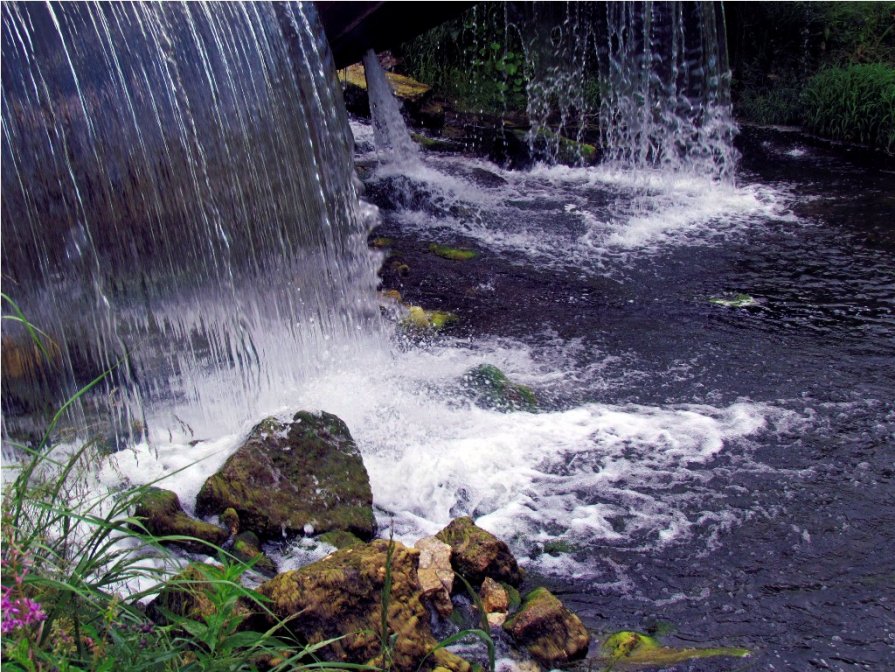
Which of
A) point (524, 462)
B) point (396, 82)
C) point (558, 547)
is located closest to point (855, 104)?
point (396, 82)

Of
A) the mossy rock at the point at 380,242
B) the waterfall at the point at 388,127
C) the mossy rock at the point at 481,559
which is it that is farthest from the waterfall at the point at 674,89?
the mossy rock at the point at 481,559

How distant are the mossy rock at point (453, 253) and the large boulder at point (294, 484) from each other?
3181 mm

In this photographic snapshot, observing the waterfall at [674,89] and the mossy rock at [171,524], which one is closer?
the mossy rock at [171,524]

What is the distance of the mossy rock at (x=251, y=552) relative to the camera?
125 inches

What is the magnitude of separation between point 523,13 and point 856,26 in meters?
4.44

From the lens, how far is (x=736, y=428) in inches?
164

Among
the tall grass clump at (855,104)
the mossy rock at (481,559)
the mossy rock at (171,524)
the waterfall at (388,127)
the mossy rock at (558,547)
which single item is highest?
the waterfall at (388,127)

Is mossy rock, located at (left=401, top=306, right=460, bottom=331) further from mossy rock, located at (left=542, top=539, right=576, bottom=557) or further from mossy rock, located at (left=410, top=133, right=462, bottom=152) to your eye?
mossy rock, located at (left=410, top=133, right=462, bottom=152)

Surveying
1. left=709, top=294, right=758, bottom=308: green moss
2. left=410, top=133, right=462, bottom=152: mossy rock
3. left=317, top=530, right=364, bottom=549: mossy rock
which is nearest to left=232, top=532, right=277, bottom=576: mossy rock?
left=317, top=530, right=364, bottom=549: mossy rock

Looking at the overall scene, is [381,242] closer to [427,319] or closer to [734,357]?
[427,319]

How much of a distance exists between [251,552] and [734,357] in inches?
121

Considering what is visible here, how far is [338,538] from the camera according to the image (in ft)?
11.1

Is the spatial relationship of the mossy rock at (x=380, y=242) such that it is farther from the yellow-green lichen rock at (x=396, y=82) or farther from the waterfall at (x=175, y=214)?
the yellow-green lichen rock at (x=396, y=82)

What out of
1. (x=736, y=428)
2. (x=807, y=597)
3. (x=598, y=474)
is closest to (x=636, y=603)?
(x=807, y=597)
